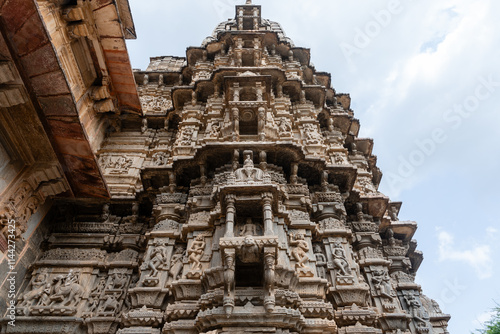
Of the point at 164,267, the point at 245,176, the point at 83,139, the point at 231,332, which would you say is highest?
the point at 83,139

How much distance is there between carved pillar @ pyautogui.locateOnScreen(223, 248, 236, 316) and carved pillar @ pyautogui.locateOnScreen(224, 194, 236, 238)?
0.54 m

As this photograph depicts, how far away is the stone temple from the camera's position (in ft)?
21.5

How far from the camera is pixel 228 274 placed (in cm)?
609

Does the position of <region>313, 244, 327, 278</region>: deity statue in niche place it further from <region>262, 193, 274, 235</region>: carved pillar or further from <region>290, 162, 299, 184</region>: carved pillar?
<region>290, 162, 299, 184</region>: carved pillar

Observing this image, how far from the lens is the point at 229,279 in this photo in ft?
19.9

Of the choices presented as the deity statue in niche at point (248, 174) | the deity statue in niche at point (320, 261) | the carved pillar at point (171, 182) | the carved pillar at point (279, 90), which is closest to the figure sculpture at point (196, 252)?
the deity statue in niche at point (248, 174)

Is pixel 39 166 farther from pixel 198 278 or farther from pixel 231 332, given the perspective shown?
pixel 231 332

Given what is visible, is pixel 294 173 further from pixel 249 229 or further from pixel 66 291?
pixel 66 291

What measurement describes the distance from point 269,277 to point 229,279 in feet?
2.35

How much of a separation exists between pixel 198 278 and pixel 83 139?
4.27 metres

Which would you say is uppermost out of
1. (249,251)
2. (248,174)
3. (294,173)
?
(294,173)

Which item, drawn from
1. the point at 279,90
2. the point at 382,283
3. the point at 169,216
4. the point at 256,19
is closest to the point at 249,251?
the point at 169,216

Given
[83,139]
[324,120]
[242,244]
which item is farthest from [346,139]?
[83,139]

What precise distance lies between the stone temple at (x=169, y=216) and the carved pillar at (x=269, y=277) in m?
0.02
